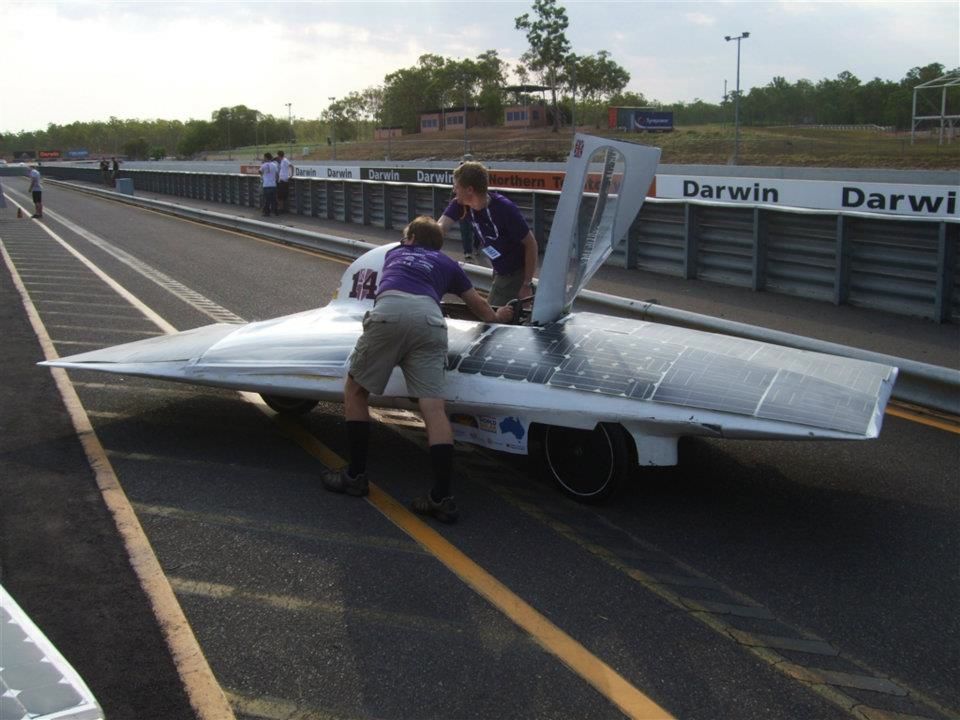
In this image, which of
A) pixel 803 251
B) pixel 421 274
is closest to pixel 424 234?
pixel 421 274

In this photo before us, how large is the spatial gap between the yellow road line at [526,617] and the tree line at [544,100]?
41.6 metres

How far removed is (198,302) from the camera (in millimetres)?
11695

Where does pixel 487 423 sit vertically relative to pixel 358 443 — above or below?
above

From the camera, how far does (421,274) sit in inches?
198

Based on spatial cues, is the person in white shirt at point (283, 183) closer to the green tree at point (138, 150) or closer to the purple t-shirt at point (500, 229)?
the purple t-shirt at point (500, 229)

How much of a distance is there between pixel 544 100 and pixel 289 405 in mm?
78860

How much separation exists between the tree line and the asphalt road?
40.6m

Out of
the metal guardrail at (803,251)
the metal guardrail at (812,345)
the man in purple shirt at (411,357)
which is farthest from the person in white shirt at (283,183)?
the man in purple shirt at (411,357)

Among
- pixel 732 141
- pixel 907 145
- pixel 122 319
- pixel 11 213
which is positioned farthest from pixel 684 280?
pixel 732 141

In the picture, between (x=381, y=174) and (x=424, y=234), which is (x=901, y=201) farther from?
(x=381, y=174)

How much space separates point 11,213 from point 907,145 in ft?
112

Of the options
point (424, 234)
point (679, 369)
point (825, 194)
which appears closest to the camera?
point (679, 369)

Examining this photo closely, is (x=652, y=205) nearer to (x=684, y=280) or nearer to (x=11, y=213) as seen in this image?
(x=684, y=280)

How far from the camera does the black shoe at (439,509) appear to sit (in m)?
4.73
